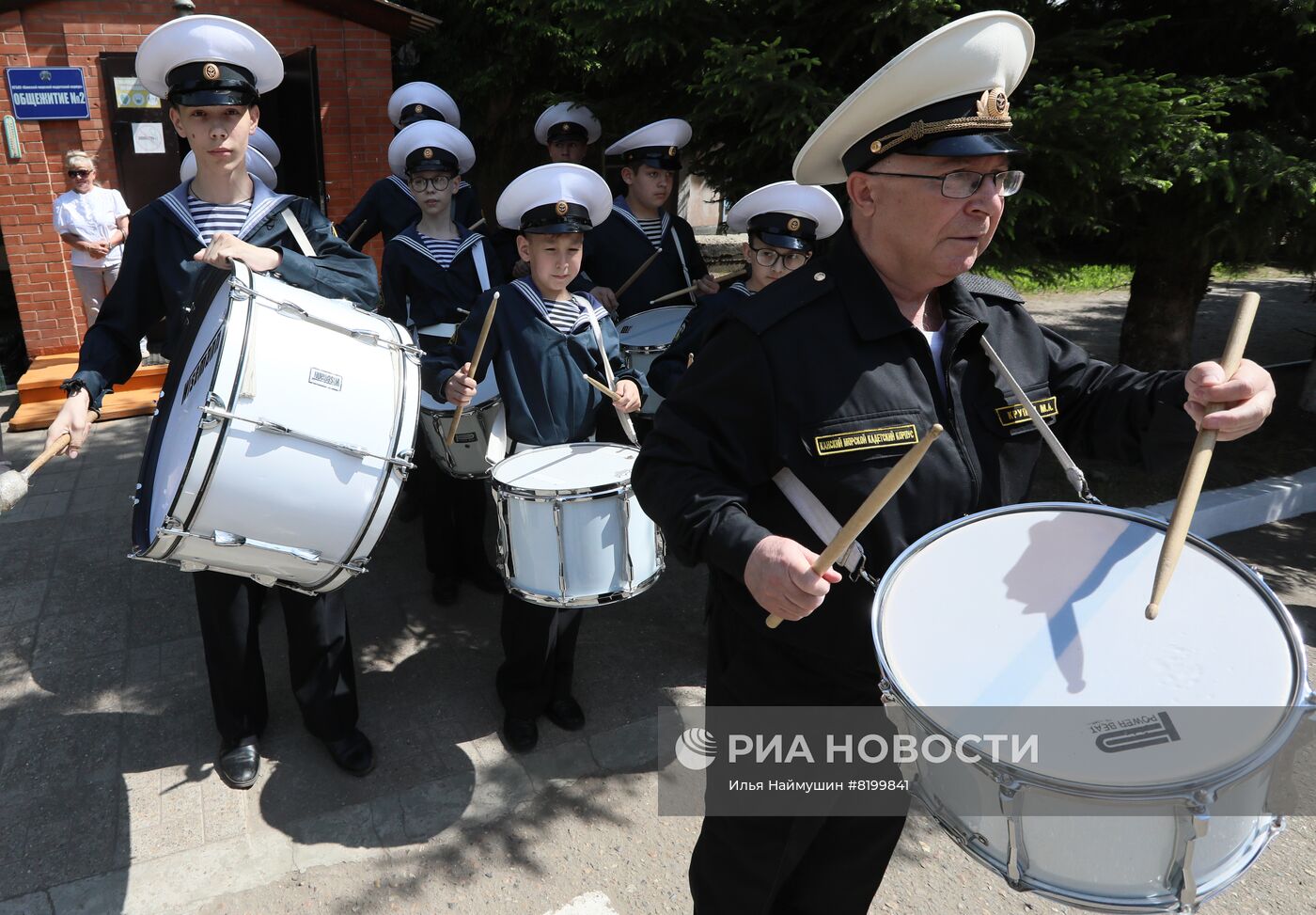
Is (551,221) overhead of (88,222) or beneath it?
overhead

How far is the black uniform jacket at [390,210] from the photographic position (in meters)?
5.52

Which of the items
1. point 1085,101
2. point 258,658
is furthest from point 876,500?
point 1085,101

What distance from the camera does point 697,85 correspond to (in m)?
4.28

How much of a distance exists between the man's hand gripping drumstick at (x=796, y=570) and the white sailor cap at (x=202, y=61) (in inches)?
89.2

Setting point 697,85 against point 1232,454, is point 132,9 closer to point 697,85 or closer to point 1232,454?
point 697,85

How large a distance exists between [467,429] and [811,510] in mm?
2319

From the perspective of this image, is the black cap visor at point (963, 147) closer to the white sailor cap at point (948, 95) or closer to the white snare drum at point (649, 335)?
the white sailor cap at point (948, 95)

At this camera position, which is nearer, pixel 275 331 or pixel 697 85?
pixel 275 331

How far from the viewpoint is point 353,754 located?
325 centimetres

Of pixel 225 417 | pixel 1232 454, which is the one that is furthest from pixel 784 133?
pixel 1232 454

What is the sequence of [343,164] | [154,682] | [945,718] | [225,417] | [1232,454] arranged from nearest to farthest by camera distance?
[945,718], [225,417], [154,682], [1232,454], [343,164]

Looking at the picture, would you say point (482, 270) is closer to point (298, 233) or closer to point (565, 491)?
point (298, 233)

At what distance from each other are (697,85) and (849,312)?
2805mm

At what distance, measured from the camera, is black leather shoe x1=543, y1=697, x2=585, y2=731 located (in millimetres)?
3561
